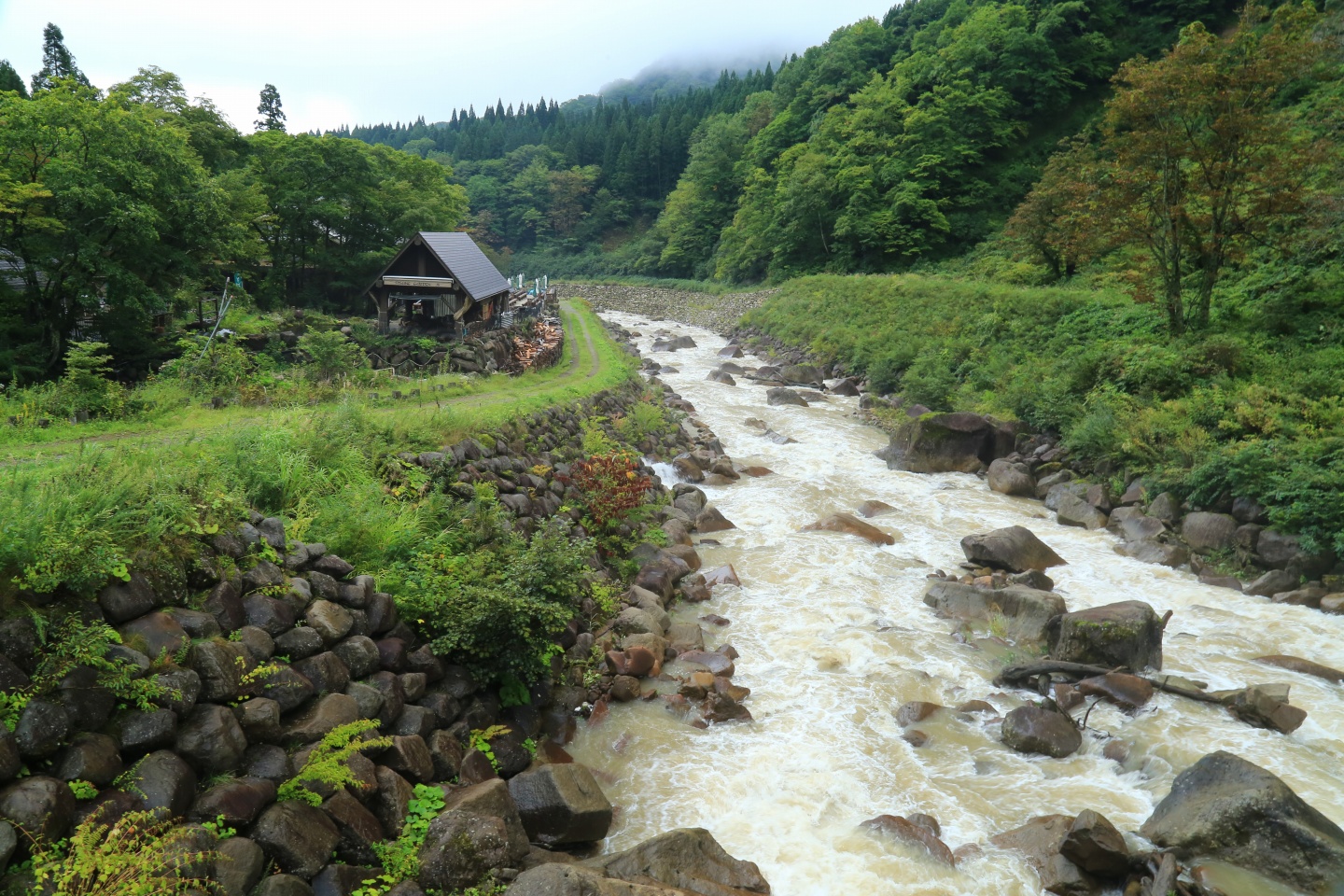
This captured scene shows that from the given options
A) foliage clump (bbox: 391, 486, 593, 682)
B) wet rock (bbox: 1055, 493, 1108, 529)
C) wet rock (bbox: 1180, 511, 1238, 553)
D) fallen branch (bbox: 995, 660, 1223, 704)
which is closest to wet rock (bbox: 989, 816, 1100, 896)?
fallen branch (bbox: 995, 660, 1223, 704)

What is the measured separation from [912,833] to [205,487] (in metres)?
8.31

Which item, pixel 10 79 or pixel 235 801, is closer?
pixel 235 801

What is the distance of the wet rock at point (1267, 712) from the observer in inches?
341

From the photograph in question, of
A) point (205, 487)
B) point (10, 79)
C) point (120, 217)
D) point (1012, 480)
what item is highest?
point (10, 79)

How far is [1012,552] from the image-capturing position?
1335 cm

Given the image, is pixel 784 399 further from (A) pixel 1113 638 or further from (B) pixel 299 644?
(B) pixel 299 644

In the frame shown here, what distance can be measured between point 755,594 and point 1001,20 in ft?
183

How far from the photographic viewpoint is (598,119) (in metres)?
115

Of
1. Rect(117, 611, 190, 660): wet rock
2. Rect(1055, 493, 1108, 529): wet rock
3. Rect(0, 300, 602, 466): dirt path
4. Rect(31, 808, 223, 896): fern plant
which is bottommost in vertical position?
Rect(1055, 493, 1108, 529): wet rock

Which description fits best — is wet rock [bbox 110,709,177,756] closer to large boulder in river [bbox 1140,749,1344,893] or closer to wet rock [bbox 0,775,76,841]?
wet rock [bbox 0,775,76,841]

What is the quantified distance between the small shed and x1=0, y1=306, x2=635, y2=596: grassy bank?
13674 millimetres

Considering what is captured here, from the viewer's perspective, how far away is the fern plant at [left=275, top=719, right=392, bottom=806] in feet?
18.9

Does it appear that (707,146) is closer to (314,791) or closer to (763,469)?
(763,469)

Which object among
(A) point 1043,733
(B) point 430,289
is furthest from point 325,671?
(B) point 430,289
